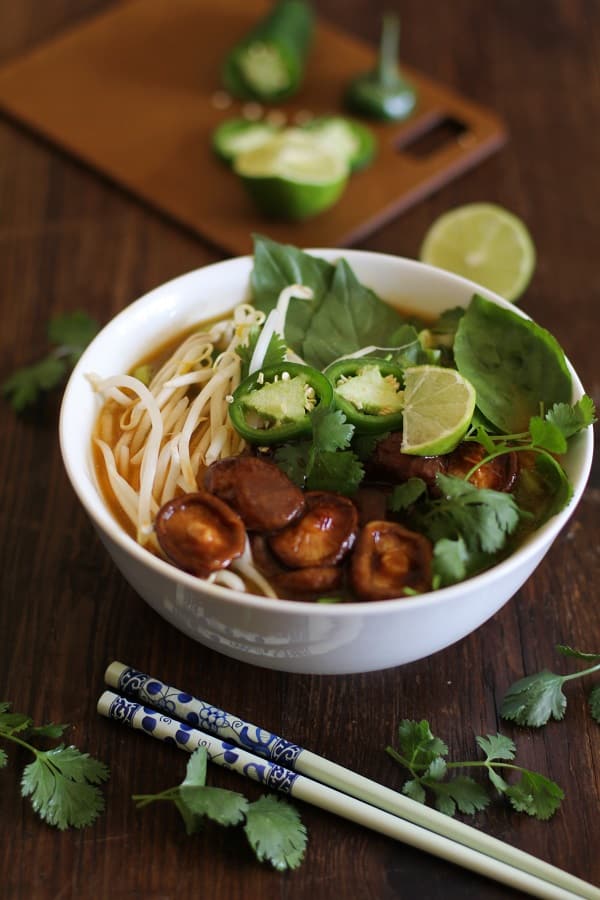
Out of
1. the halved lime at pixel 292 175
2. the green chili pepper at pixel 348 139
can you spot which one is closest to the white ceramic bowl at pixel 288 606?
the halved lime at pixel 292 175

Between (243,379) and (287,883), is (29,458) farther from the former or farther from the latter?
(287,883)

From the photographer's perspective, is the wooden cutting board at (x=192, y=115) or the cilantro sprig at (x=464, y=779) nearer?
the cilantro sprig at (x=464, y=779)

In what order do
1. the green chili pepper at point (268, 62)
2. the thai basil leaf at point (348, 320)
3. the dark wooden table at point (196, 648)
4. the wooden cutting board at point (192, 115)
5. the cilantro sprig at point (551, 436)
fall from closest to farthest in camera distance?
the dark wooden table at point (196, 648), the cilantro sprig at point (551, 436), the thai basil leaf at point (348, 320), the wooden cutting board at point (192, 115), the green chili pepper at point (268, 62)

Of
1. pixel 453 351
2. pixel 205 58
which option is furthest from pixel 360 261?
pixel 205 58

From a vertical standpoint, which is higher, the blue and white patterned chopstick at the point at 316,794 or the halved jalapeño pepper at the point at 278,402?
the halved jalapeño pepper at the point at 278,402

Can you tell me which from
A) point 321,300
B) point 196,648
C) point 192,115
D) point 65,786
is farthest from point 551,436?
point 192,115

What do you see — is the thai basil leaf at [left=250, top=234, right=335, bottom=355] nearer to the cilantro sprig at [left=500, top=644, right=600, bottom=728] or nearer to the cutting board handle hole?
the cilantro sprig at [left=500, top=644, right=600, bottom=728]

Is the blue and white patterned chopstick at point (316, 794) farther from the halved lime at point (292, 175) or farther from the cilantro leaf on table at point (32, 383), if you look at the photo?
the halved lime at point (292, 175)
